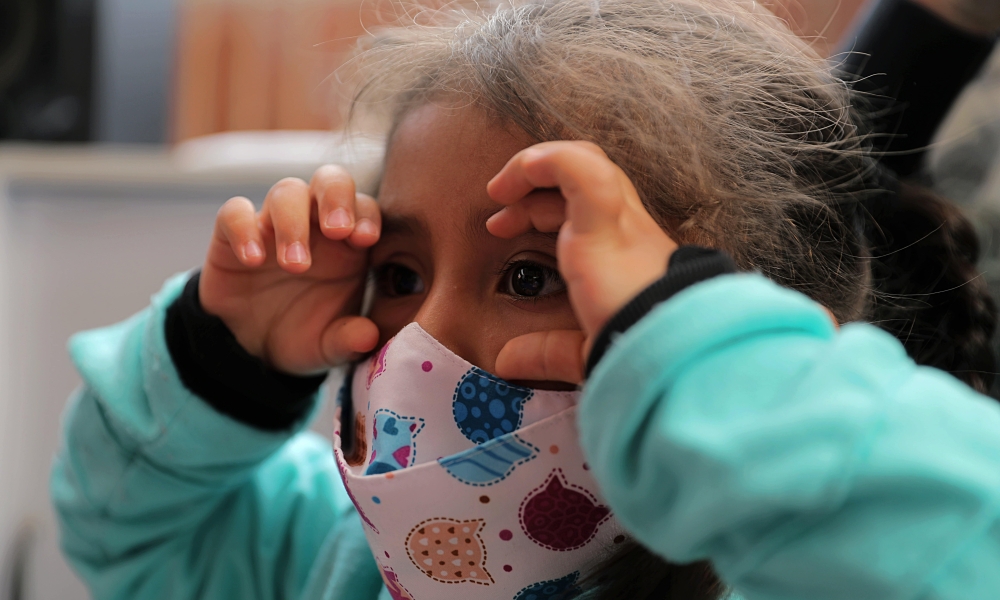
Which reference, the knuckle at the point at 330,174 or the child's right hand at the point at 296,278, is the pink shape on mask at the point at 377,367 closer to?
the child's right hand at the point at 296,278

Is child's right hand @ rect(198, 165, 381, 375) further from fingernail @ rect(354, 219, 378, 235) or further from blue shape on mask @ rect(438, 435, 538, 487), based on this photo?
blue shape on mask @ rect(438, 435, 538, 487)

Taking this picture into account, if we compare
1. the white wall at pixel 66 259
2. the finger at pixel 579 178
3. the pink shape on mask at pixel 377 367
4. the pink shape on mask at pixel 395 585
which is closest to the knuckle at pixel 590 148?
the finger at pixel 579 178

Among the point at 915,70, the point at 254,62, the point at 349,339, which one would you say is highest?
the point at 915,70

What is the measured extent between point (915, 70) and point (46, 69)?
1.58m

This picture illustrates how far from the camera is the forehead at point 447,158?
59cm

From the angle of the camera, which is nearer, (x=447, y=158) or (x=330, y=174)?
(x=447, y=158)

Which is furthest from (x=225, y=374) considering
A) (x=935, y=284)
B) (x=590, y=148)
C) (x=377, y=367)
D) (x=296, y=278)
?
(x=935, y=284)

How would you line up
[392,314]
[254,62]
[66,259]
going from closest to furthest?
[392,314] → [66,259] → [254,62]

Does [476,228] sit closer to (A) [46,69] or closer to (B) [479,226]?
(B) [479,226]

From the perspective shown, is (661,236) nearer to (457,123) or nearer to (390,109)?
(457,123)

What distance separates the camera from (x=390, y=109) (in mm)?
770

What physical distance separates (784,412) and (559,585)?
255 mm

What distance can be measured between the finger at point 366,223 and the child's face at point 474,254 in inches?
2.0

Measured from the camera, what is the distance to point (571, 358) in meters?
0.54
